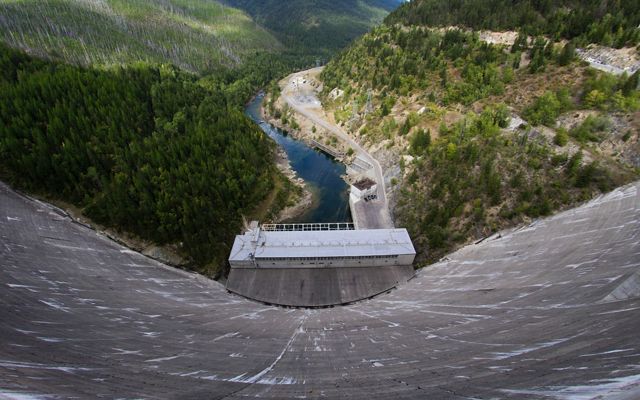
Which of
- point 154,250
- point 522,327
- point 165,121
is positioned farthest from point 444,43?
point 154,250

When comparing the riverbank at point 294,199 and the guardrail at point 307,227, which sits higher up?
the riverbank at point 294,199

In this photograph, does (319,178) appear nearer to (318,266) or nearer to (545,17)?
(318,266)

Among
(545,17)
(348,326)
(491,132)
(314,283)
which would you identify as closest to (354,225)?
(314,283)

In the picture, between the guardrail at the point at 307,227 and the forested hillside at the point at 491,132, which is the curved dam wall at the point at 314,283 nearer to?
the forested hillside at the point at 491,132

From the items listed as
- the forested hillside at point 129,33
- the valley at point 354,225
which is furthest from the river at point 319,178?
the forested hillside at point 129,33

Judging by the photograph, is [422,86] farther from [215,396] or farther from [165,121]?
[215,396]

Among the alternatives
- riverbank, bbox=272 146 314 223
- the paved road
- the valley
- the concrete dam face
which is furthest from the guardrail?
the concrete dam face

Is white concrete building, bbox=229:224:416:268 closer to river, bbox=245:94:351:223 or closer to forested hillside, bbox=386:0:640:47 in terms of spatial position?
river, bbox=245:94:351:223
